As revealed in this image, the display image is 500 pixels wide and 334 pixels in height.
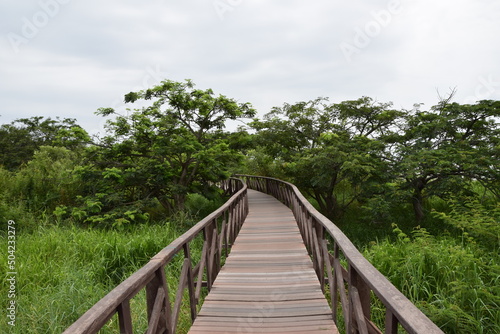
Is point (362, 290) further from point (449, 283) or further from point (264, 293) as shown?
point (449, 283)

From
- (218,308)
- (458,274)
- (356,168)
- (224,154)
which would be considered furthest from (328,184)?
(218,308)

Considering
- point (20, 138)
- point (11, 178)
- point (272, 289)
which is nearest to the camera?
point (272, 289)

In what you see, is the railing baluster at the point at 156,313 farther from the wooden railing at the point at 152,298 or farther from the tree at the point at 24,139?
the tree at the point at 24,139

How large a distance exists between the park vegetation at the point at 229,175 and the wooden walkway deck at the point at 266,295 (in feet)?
6.39

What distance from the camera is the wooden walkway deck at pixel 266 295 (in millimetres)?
2922

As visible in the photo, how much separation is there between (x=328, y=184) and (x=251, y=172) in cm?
829

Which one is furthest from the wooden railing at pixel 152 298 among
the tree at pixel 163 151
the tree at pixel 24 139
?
the tree at pixel 24 139

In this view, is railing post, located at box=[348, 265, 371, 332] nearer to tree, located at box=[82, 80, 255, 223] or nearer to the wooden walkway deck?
the wooden walkway deck

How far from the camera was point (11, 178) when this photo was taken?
1223cm

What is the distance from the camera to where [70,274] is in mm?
5703

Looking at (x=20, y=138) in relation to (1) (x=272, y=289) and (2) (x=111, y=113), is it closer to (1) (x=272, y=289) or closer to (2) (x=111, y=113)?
(2) (x=111, y=113)

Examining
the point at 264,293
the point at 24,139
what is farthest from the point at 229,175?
the point at 24,139

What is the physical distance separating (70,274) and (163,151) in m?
5.66

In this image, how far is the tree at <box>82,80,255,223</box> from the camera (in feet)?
36.1
